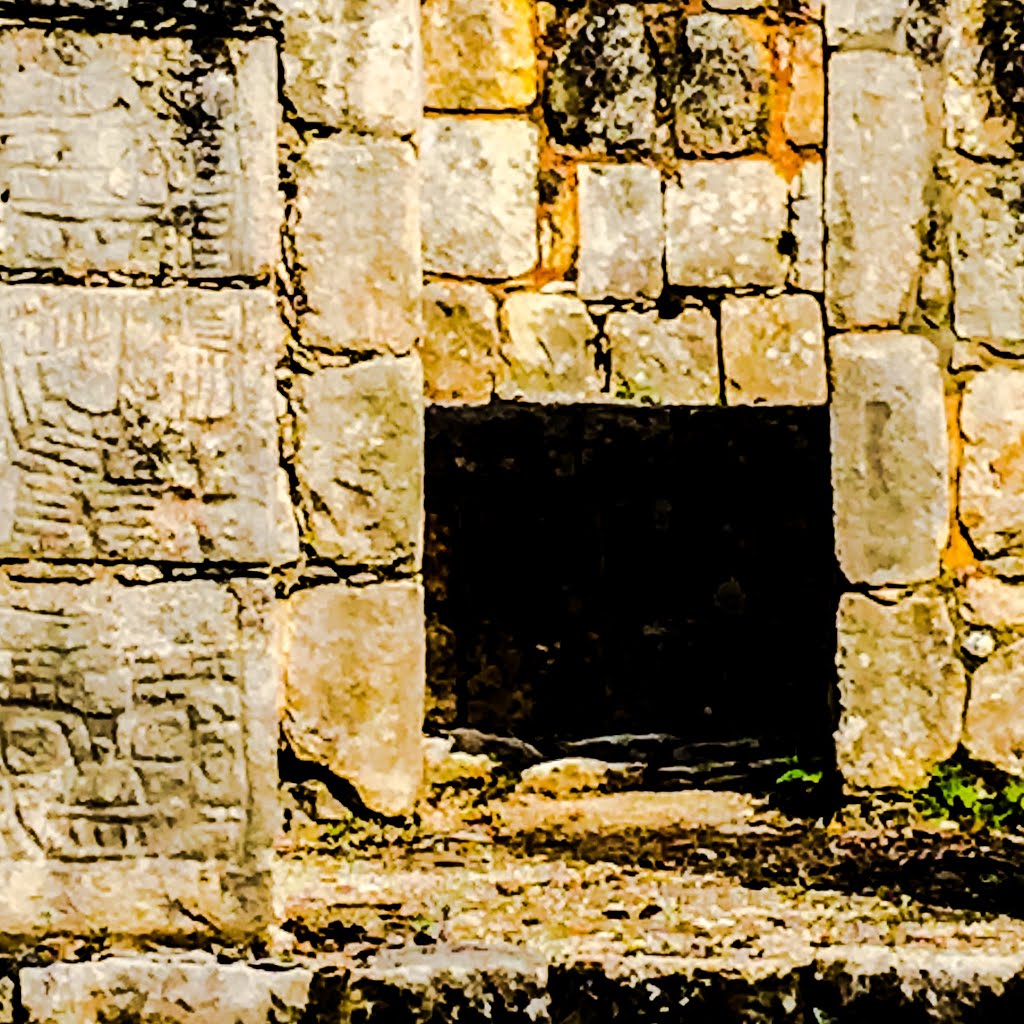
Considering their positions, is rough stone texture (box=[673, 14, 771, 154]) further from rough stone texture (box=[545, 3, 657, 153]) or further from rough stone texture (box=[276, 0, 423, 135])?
rough stone texture (box=[276, 0, 423, 135])

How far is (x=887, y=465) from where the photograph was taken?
10.6 ft

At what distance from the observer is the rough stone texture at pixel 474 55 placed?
4.09 metres

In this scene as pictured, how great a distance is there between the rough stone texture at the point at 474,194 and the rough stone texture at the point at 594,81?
0.49 feet

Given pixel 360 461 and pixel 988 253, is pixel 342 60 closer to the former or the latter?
pixel 360 461

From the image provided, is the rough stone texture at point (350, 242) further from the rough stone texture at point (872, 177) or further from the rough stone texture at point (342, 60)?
the rough stone texture at point (872, 177)

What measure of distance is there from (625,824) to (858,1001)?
1.10 meters

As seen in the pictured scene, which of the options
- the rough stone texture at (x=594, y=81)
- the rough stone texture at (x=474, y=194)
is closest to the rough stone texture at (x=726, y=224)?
the rough stone texture at (x=594, y=81)

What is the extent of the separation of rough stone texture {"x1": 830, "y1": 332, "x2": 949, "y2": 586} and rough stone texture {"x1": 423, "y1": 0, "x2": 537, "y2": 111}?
Answer: 137 centimetres

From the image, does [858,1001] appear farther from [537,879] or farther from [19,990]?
[19,990]

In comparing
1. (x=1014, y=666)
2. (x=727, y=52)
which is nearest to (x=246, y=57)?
(x=1014, y=666)

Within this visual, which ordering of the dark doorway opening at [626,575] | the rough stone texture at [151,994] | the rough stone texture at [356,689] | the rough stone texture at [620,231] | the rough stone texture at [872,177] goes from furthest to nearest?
the rough stone texture at [620,231] → the dark doorway opening at [626,575] → the rough stone texture at [872,177] → the rough stone texture at [356,689] → the rough stone texture at [151,994]

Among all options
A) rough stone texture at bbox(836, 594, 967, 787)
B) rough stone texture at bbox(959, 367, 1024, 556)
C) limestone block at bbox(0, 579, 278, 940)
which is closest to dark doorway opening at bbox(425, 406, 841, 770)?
rough stone texture at bbox(836, 594, 967, 787)

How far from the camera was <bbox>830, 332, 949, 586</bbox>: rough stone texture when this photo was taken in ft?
10.6

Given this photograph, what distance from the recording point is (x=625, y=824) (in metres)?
3.16
